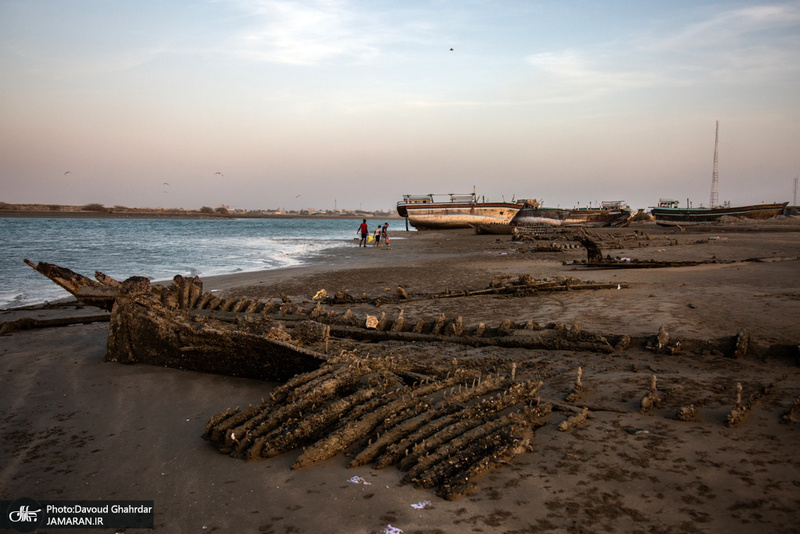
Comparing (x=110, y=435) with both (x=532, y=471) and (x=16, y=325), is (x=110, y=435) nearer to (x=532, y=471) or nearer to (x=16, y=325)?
(x=532, y=471)

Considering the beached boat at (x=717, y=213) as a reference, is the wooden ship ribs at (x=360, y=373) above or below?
below

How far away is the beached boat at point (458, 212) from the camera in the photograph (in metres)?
51.9

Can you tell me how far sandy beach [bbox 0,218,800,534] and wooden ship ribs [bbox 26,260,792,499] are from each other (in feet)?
0.41

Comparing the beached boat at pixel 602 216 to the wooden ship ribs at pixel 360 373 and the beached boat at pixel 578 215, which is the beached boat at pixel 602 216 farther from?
the wooden ship ribs at pixel 360 373

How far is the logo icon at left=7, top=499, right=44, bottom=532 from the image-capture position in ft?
10.2

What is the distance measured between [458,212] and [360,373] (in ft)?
159

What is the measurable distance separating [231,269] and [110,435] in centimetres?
1638

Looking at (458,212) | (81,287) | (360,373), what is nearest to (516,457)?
(360,373)

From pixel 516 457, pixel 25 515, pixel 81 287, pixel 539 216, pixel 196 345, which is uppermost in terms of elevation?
pixel 539 216

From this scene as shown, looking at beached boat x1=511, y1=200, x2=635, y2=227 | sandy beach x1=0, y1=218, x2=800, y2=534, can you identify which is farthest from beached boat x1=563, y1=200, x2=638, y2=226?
sandy beach x1=0, y1=218, x2=800, y2=534

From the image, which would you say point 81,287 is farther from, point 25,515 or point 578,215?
point 578,215

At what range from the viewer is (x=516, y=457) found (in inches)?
138

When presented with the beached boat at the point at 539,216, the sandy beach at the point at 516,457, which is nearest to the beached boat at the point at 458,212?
the beached boat at the point at 539,216

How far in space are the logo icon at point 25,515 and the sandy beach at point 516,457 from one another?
0.15m
